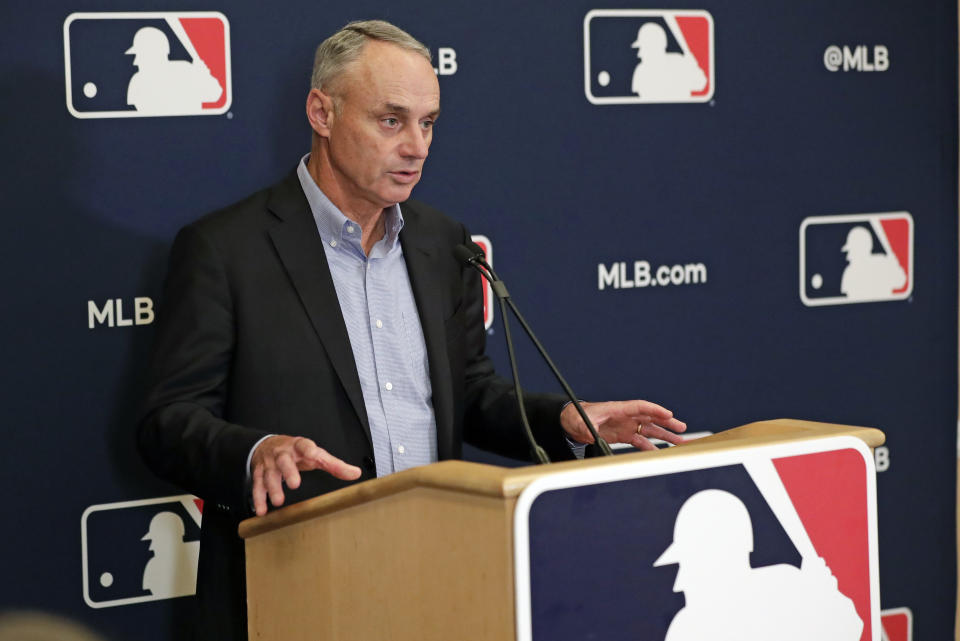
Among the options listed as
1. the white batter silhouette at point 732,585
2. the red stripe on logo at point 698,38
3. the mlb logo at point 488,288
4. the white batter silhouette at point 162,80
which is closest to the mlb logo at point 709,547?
the white batter silhouette at point 732,585

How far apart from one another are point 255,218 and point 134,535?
76 centimetres

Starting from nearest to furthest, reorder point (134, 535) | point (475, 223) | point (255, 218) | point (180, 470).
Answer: point (180, 470) → point (255, 218) → point (134, 535) → point (475, 223)

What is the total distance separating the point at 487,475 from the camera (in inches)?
50.9

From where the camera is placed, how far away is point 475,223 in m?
2.69

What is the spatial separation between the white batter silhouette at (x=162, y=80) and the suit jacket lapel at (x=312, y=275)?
15.7 inches

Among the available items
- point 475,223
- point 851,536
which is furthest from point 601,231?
point 851,536

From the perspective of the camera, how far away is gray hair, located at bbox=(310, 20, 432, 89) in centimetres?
209

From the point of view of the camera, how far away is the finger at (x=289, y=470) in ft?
5.06

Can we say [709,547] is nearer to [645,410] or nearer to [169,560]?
[645,410]

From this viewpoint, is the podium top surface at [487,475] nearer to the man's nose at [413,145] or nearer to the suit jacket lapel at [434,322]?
the suit jacket lapel at [434,322]

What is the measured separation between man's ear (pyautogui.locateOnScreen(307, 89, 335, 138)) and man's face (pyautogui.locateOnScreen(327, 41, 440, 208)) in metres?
0.05

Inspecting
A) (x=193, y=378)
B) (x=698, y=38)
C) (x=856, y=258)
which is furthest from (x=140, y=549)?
(x=856, y=258)

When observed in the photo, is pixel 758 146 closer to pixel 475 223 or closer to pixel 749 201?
pixel 749 201

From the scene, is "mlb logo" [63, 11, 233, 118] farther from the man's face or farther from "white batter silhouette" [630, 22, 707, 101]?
"white batter silhouette" [630, 22, 707, 101]
